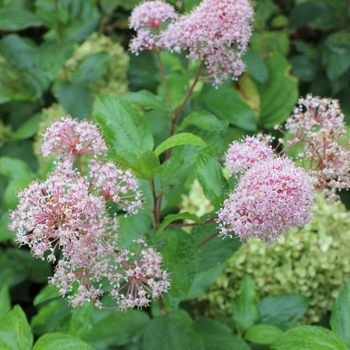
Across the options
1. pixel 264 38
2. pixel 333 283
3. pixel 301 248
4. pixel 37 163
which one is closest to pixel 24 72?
pixel 37 163

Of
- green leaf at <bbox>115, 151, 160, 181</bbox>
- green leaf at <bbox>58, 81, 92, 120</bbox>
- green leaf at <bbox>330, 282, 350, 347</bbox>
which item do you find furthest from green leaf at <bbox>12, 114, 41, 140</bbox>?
green leaf at <bbox>330, 282, 350, 347</bbox>

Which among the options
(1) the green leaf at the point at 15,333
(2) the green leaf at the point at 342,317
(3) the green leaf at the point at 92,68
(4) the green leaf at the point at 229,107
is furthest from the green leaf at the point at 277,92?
(1) the green leaf at the point at 15,333

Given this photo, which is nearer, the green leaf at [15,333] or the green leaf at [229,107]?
the green leaf at [15,333]

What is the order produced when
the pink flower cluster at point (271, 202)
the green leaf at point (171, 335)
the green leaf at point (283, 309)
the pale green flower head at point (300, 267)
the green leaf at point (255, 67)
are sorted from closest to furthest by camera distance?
the pink flower cluster at point (271, 202)
the green leaf at point (171, 335)
the green leaf at point (283, 309)
the pale green flower head at point (300, 267)
the green leaf at point (255, 67)

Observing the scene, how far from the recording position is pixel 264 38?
2.07 metres

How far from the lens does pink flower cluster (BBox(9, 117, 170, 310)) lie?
0.72 m

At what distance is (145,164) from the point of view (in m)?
0.84

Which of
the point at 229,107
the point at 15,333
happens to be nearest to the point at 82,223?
the point at 15,333

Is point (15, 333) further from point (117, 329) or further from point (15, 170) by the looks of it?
point (15, 170)

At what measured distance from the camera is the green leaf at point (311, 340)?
0.79 metres

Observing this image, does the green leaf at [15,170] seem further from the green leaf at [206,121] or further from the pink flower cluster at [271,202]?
the pink flower cluster at [271,202]

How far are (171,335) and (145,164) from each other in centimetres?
43

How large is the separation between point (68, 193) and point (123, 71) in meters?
1.27

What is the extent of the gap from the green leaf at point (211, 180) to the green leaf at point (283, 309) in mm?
584
